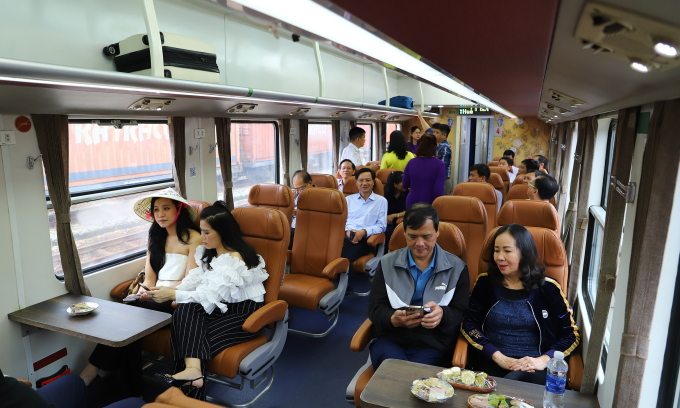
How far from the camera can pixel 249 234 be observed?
13.2 ft

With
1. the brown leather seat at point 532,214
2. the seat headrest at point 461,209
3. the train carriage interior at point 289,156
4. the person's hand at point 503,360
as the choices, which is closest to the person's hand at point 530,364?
the person's hand at point 503,360

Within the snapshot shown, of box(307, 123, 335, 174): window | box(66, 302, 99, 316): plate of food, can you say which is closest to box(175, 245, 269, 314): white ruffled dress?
box(66, 302, 99, 316): plate of food

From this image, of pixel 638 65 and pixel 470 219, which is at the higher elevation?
pixel 638 65

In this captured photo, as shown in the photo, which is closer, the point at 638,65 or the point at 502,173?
the point at 638,65

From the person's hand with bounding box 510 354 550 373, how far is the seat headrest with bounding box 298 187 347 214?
251cm

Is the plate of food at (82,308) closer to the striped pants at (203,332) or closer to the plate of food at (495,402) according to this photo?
the striped pants at (203,332)

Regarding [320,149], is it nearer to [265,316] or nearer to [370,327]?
[265,316]

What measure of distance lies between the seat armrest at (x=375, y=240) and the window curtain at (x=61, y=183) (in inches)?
118

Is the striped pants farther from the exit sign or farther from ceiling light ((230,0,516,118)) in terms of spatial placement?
the exit sign

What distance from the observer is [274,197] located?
215 inches

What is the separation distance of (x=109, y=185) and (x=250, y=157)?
2.77 meters

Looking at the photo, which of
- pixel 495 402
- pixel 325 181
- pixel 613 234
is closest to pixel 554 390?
pixel 495 402

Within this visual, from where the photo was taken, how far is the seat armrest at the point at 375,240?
5.49m

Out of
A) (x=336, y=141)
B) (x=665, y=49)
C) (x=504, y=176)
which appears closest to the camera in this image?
(x=665, y=49)
